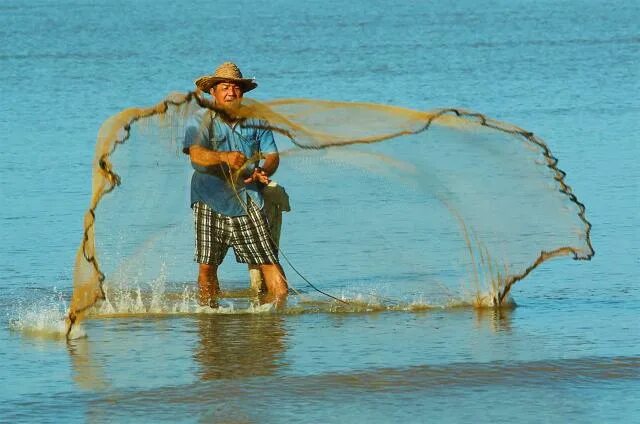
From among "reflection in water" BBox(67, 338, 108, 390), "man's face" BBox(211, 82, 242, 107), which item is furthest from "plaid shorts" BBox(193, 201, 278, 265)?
"reflection in water" BBox(67, 338, 108, 390)

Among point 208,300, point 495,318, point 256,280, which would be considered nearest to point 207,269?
point 208,300

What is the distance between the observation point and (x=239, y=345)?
27.0ft

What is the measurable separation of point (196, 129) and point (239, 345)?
123cm

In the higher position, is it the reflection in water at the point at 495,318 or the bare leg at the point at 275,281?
the bare leg at the point at 275,281

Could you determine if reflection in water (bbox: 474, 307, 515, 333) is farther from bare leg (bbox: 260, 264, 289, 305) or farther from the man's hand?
the man's hand

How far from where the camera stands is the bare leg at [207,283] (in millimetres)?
9102

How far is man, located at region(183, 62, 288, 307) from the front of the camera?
28.5 ft

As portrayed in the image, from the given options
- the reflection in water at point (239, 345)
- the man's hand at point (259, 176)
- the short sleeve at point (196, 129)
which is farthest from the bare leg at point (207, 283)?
the short sleeve at point (196, 129)

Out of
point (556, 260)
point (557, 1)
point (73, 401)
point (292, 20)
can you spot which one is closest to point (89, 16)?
point (292, 20)

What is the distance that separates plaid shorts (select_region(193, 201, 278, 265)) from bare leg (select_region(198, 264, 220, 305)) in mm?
68

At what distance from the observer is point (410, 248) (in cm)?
982

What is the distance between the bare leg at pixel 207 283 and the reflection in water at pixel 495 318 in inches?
58.1

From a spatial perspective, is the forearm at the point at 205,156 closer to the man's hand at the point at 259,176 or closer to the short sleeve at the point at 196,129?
the short sleeve at the point at 196,129

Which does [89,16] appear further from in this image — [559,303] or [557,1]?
[559,303]
